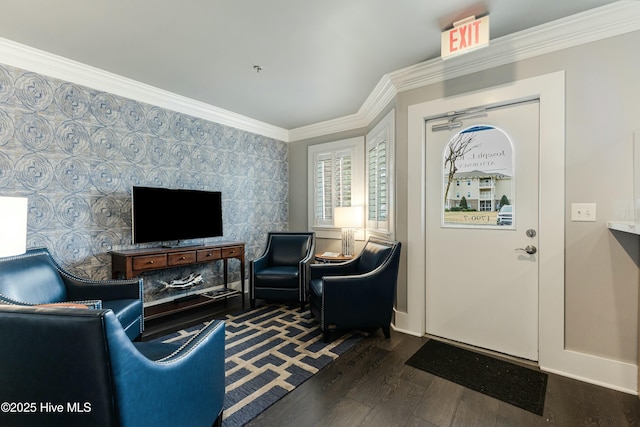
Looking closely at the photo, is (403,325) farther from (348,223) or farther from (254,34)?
(254,34)

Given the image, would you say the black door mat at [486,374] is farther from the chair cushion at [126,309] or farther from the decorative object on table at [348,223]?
the chair cushion at [126,309]

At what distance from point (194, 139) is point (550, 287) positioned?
3.94m

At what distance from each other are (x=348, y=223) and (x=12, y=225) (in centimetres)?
304

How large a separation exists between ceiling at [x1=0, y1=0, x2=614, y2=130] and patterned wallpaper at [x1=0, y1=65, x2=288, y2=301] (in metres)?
0.40

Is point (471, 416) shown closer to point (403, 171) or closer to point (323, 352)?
point (323, 352)

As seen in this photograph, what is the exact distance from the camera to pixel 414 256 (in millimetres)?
2744

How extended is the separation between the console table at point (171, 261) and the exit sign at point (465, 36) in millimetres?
2959

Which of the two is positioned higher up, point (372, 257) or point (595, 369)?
point (372, 257)

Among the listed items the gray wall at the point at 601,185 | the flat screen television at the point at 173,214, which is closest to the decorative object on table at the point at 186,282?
the flat screen television at the point at 173,214

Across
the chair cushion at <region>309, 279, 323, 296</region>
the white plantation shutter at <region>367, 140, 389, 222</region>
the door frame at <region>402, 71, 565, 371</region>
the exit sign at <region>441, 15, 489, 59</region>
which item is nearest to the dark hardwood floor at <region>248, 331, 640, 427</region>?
the door frame at <region>402, 71, 565, 371</region>

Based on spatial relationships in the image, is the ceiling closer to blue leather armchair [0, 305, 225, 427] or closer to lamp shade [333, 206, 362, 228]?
lamp shade [333, 206, 362, 228]

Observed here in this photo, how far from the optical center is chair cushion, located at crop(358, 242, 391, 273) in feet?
9.04

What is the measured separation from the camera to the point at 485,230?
2475mm

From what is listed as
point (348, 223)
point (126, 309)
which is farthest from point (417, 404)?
point (348, 223)
